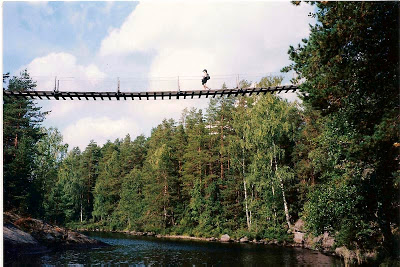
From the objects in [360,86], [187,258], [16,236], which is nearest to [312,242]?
[187,258]

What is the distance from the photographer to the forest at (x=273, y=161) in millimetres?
10234

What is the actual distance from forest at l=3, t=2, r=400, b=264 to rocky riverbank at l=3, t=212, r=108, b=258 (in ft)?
14.4

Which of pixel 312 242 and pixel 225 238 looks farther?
pixel 225 238

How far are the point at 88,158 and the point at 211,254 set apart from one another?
4855cm

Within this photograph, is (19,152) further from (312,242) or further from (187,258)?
(312,242)

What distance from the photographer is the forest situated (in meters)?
10.2

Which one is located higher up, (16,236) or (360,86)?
(360,86)

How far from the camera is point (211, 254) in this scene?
22.3 meters

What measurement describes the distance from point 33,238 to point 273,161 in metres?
20.6

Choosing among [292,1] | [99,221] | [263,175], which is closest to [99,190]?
[99,221]

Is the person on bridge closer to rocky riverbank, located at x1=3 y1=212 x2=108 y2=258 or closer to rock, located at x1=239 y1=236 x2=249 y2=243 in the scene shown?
rocky riverbank, located at x1=3 y1=212 x2=108 y2=258

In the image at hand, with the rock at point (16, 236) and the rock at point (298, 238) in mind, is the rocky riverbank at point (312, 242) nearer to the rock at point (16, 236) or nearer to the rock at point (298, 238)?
the rock at point (298, 238)

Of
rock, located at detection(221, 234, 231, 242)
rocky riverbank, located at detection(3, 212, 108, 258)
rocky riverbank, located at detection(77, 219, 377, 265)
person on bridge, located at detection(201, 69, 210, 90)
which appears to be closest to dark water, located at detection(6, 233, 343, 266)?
rocky riverbank, located at detection(77, 219, 377, 265)

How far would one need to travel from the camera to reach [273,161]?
31969 millimetres
